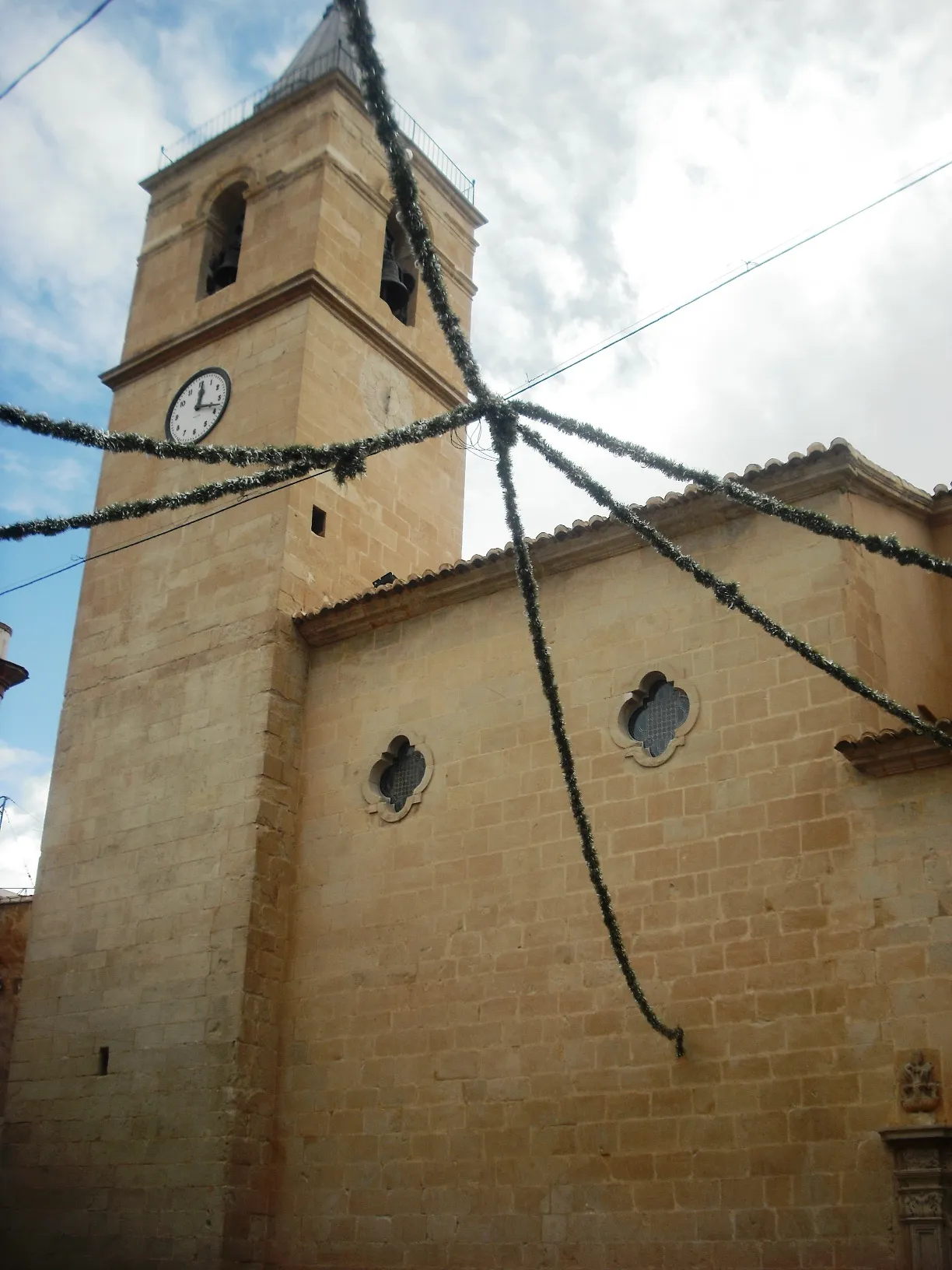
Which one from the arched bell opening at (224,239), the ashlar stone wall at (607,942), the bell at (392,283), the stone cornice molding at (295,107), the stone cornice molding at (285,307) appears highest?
the stone cornice molding at (295,107)

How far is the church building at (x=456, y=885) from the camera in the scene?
371 inches

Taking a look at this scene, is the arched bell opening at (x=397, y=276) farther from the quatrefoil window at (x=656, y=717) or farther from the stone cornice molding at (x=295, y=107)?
the quatrefoil window at (x=656, y=717)

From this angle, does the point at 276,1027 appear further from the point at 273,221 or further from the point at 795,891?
the point at 273,221

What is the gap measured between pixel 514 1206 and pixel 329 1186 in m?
1.83

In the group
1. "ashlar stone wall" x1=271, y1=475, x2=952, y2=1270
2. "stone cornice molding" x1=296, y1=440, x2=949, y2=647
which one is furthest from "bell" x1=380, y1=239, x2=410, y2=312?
"ashlar stone wall" x1=271, y1=475, x2=952, y2=1270

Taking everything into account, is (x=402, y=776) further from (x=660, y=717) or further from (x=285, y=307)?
(x=285, y=307)

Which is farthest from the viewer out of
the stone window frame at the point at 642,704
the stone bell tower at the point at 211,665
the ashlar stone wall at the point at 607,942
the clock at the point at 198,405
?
the clock at the point at 198,405

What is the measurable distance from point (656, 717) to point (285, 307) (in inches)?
276

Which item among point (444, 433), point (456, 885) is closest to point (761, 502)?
point (444, 433)

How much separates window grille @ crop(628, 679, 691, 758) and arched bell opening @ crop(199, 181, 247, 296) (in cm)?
817

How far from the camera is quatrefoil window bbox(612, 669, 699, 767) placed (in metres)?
10.9

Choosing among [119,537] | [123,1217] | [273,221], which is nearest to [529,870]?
[123,1217]

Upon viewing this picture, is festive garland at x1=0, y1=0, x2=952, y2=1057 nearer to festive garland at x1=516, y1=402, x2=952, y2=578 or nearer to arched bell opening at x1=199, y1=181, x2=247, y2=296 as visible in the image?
festive garland at x1=516, y1=402, x2=952, y2=578

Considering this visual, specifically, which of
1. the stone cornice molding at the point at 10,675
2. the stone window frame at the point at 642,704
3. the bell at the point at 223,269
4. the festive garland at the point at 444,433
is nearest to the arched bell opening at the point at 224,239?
the bell at the point at 223,269
